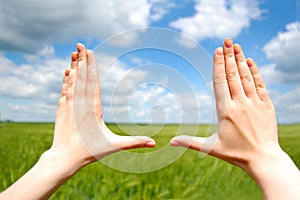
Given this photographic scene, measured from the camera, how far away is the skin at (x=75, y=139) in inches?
72.1

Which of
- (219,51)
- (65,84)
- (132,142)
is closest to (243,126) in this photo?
(219,51)

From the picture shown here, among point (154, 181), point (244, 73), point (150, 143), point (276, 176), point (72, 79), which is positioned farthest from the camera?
point (154, 181)

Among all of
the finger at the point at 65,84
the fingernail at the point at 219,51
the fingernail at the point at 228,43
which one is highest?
the fingernail at the point at 228,43

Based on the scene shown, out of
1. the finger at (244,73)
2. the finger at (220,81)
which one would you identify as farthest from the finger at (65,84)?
the finger at (244,73)

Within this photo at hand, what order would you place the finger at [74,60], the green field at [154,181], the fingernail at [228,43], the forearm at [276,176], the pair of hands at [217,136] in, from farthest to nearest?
the green field at [154,181], the finger at [74,60], the fingernail at [228,43], the pair of hands at [217,136], the forearm at [276,176]

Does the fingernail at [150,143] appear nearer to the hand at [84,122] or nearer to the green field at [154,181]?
the hand at [84,122]

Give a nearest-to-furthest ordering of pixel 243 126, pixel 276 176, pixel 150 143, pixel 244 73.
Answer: pixel 276 176 → pixel 150 143 → pixel 243 126 → pixel 244 73

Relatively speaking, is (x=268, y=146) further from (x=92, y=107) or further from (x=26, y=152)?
(x=26, y=152)

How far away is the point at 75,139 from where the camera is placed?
1.95 m

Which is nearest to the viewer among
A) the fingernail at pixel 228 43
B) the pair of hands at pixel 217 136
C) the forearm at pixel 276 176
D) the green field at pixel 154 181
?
the forearm at pixel 276 176

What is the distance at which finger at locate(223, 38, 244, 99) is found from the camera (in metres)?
2.07

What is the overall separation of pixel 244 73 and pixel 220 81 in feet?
0.47

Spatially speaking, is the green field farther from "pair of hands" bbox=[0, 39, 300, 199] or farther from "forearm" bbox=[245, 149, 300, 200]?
"forearm" bbox=[245, 149, 300, 200]

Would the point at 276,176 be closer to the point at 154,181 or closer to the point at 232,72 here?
the point at 232,72
